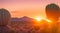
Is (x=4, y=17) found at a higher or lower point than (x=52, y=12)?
lower

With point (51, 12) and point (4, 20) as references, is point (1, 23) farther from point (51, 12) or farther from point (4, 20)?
point (51, 12)

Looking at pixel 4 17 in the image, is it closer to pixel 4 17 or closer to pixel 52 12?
pixel 4 17

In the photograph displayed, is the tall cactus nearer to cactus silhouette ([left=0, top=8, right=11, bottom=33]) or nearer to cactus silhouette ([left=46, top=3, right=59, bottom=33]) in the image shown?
cactus silhouette ([left=0, top=8, right=11, bottom=33])

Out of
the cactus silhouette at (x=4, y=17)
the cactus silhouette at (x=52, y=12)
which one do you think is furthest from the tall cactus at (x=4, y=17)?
the cactus silhouette at (x=52, y=12)

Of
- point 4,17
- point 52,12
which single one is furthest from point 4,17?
point 52,12

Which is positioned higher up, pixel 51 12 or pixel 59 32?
pixel 51 12

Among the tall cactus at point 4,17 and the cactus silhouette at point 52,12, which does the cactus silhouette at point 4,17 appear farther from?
the cactus silhouette at point 52,12

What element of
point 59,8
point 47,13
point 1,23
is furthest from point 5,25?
point 59,8

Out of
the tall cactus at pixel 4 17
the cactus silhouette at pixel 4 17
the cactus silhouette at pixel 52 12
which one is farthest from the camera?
the cactus silhouette at pixel 52 12

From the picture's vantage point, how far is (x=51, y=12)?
87500 mm

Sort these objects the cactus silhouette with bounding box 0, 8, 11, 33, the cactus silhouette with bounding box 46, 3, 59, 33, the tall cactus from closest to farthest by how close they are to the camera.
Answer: the cactus silhouette with bounding box 0, 8, 11, 33 → the tall cactus → the cactus silhouette with bounding box 46, 3, 59, 33

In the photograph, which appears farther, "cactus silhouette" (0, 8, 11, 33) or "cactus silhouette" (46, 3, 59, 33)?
"cactus silhouette" (46, 3, 59, 33)

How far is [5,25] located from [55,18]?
73.1 ft

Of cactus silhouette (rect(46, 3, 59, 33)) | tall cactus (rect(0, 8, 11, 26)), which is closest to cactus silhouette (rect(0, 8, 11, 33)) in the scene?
tall cactus (rect(0, 8, 11, 26))
